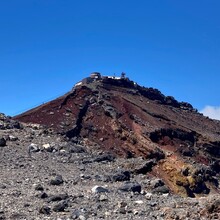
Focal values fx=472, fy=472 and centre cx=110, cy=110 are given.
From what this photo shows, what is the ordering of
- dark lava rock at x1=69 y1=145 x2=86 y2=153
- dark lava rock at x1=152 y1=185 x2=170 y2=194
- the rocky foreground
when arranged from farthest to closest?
1. dark lava rock at x1=69 y1=145 x2=86 y2=153
2. dark lava rock at x1=152 y1=185 x2=170 y2=194
3. the rocky foreground

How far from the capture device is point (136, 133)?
120ft

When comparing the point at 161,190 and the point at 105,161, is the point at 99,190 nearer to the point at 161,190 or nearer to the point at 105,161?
the point at 161,190

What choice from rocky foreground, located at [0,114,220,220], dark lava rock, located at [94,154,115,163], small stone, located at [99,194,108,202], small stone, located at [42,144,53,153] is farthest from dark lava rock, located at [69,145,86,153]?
small stone, located at [99,194,108,202]

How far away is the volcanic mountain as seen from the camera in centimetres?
3064

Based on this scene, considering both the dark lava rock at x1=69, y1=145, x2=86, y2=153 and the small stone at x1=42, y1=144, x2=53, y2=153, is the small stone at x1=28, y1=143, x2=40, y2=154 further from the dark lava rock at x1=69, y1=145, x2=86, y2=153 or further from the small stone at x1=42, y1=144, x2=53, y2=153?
the dark lava rock at x1=69, y1=145, x2=86, y2=153

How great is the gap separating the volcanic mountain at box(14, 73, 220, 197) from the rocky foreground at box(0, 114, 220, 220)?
160cm

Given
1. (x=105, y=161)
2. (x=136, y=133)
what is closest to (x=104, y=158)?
(x=105, y=161)

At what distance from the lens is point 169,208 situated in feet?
48.5

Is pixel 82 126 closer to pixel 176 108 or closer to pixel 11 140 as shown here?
pixel 11 140

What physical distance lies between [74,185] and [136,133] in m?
16.2

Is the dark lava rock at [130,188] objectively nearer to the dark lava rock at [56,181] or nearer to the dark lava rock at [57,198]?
the dark lava rock at [56,181]

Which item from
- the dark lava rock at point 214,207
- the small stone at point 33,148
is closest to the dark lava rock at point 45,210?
the dark lava rock at point 214,207

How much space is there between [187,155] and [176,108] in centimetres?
2135

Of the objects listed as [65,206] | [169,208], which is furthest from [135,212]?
[65,206]
